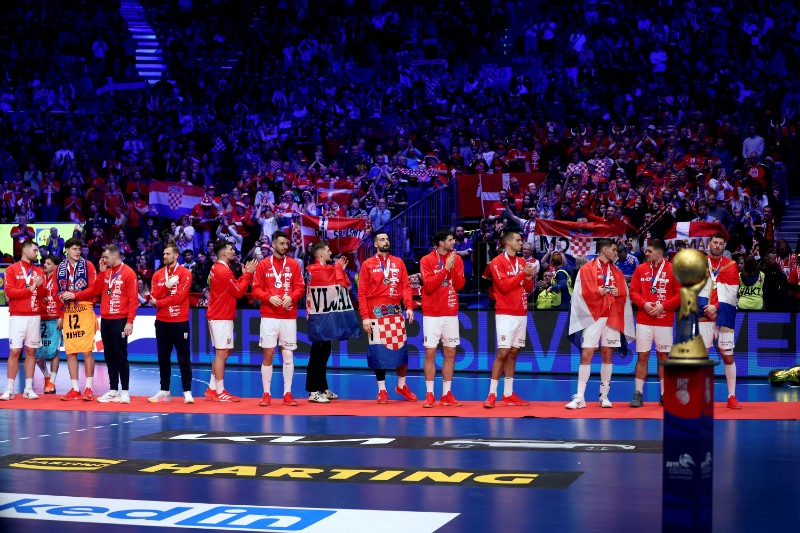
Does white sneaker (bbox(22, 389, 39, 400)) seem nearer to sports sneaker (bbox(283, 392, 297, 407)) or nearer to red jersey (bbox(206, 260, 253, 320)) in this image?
red jersey (bbox(206, 260, 253, 320))

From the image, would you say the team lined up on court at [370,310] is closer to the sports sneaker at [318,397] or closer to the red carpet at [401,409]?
the sports sneaker at [318,397]

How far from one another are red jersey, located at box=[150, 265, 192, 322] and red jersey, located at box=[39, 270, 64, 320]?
1.88m

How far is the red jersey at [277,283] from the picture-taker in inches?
580

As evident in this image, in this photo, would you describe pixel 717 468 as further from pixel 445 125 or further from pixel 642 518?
pixel 445 125

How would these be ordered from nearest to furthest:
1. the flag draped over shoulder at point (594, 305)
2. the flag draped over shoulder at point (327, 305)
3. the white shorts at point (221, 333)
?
the flag draped over shoulder at point (594, 305) < the flag draped over shoulder at point (327, 305) < the white shorts at point (221, 333)

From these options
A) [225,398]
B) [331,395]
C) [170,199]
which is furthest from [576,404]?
[170,199]

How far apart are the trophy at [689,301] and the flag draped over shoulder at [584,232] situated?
568 inches

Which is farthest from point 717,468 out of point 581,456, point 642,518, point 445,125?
point 445,125

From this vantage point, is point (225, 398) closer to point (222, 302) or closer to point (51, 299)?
point (222, 302)

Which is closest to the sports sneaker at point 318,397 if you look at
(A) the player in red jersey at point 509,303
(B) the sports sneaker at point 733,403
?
(A) the player in red jersey at point 509,303

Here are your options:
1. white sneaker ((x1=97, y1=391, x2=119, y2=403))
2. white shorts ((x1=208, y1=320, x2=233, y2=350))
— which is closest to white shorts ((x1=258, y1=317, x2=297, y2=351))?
white shorts ((x1=208, y1=320, x2=233, y2=350))

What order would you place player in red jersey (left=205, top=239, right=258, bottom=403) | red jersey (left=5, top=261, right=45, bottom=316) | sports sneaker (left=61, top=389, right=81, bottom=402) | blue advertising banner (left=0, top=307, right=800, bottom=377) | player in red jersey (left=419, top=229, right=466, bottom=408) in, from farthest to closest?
blue advertising banner (left=0, top=307, right=800, bottom=377)
red jersey (left=5, top=261, right=45, bottom=316)
sports sneaker (left=61, top=389, right=81, bottom=402)
player in red jersey (left=205, top=239, right=258, bottom=403)
player in red jersey (left=419, top=229, right=466, bottom=408)

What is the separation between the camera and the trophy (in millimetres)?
5645

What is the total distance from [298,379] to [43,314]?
4.35 m
